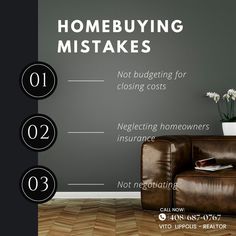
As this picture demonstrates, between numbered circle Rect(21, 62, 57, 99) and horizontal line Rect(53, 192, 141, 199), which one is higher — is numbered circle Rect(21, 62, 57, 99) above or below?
above

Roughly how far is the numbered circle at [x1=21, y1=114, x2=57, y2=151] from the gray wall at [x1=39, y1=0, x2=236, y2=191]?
10.9ft

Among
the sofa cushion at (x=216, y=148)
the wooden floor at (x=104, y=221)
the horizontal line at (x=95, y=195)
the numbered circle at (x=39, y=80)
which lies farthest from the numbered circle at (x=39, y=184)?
the horizontal line at (x=95, y=195)

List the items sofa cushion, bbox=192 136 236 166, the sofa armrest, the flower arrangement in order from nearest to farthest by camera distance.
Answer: the sofa armrest → sofa cushion, bbox=192 136 236 166 → the flower arrangement

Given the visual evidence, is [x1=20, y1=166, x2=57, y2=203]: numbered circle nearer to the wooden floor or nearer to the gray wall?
the wooden floor

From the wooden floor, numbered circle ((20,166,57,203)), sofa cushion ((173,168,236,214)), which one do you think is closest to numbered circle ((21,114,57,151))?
numbered circle ((20,166,57,203))

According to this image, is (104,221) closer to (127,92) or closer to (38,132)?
(127,92)

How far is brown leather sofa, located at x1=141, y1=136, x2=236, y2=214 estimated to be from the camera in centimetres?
314

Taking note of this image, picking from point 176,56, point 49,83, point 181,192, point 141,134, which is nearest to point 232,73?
point 176,56

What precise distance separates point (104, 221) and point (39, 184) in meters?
2.27

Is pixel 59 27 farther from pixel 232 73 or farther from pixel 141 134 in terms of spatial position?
pixel 232 73

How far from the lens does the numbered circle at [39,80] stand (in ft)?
3.00

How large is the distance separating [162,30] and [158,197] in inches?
70.0

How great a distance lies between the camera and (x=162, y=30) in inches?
169

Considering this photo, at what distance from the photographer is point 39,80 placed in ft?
3.19
